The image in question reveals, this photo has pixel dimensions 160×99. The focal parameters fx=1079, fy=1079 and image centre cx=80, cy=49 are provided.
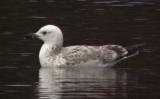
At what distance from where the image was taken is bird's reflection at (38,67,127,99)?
1958 cm

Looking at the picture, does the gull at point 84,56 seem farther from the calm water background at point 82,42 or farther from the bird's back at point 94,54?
the calm water background at point 82,42

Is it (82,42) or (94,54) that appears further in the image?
(82,42)

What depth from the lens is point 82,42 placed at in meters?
25.1

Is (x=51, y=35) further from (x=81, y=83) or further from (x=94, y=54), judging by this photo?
(x=81, y=83)

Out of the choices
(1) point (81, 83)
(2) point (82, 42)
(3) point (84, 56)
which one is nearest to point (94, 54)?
(3) point (84, 56)

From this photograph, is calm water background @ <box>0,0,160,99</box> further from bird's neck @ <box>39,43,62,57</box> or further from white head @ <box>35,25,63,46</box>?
white head @ <box>35,25,63,46</box>

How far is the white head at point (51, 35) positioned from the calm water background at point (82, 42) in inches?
18.3

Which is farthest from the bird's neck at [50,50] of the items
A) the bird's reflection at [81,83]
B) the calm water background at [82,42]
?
the bird's reflection at [81,83]

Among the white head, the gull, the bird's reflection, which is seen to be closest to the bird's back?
the gull

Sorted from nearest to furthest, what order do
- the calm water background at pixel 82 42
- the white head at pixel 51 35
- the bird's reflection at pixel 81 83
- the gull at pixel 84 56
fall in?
the bird's reflection at pixel 81 83 → the calm water background at pixel 82 42 → the gull at pixel 84 56 → the white head at pixel 51 35

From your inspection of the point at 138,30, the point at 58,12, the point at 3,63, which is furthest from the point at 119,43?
the point at 58,12

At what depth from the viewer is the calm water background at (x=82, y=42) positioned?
20031 mm

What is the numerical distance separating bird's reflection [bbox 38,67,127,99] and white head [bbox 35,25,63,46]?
97cm

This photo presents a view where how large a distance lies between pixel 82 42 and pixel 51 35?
1.41 meters
